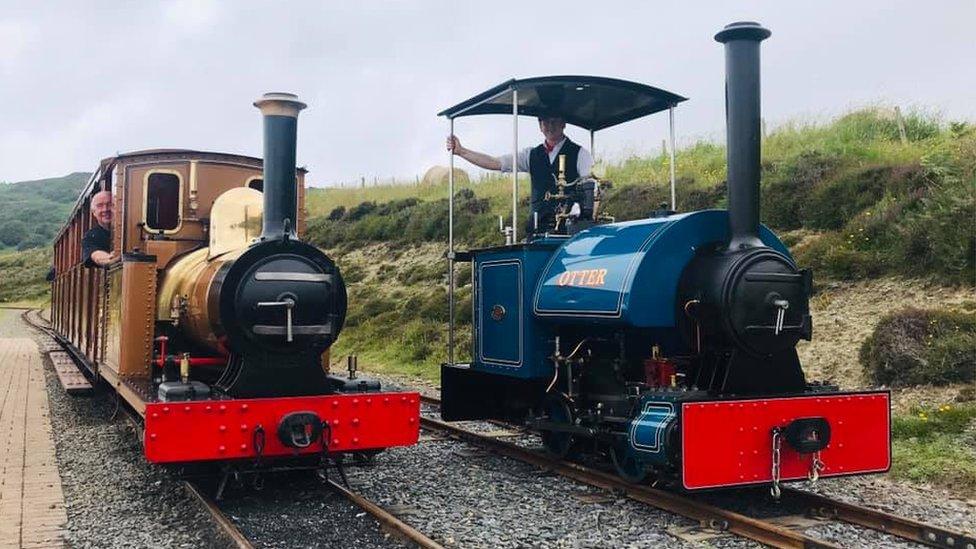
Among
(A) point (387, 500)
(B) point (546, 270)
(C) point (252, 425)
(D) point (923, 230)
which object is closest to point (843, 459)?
(B) point (546, 270)

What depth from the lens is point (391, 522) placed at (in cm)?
488

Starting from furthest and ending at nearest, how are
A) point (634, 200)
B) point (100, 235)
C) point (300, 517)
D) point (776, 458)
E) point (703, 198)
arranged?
point (634, 200)
point (703, 198)
point (100, 235)
point (300, 517)
point (776, 458)

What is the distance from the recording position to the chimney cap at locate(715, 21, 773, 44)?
5.36 m

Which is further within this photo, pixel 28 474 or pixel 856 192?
pixel 856 192

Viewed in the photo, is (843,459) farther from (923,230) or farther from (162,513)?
(923,230)

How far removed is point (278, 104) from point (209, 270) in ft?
4.20

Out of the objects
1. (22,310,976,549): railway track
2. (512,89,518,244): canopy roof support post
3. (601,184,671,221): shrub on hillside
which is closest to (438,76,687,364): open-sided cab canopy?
(512,89,518,244): canopy roof support post

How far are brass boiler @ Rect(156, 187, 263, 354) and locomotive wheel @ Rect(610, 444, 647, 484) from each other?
9.21 feet

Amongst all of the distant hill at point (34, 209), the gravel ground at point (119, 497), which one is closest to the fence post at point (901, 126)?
the gravel ground at point (119, 497)

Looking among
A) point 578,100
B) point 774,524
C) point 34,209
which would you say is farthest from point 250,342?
point 34,209

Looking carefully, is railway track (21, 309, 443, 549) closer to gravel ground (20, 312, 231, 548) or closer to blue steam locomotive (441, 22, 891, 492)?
gravel ground (20, 312, 231, 548)

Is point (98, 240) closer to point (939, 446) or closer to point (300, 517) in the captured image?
point (300, 517)

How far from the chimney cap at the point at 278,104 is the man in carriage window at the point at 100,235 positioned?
3062 millimetres

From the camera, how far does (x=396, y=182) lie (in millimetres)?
33375
